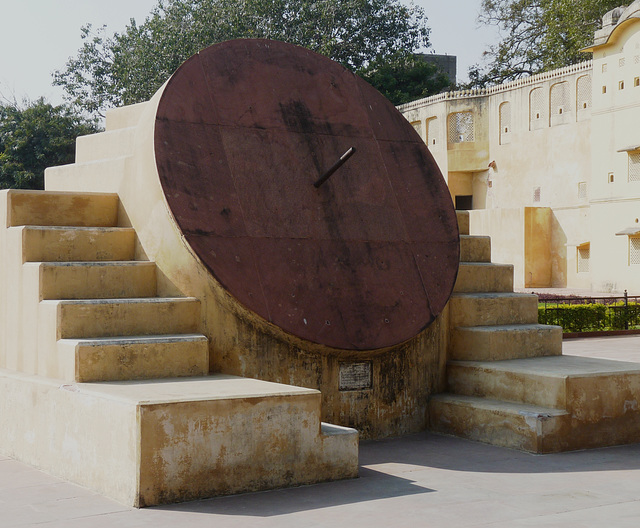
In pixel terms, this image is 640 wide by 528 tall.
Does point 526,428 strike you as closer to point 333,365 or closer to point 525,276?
point 333,365

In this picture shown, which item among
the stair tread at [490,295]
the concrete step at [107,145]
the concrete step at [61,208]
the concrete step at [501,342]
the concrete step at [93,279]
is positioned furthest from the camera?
the stair tread at [490,295]

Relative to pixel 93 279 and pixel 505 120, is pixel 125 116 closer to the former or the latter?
pixel 93 279

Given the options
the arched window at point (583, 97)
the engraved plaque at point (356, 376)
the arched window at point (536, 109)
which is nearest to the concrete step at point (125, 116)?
the engraved plaque at point (356, 376)

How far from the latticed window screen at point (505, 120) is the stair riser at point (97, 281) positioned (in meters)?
24.5

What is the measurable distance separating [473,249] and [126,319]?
262 cm

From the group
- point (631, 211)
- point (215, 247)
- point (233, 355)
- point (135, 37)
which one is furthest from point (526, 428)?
point (135, 37)

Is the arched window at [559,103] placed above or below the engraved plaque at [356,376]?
above

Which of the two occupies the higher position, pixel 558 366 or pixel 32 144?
pixel 32 144

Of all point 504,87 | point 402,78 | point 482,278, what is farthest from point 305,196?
point 402,78

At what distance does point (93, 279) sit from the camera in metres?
4.92

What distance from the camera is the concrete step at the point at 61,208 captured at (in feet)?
17.4

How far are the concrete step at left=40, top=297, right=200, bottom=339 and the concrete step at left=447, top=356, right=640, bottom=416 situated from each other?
1.75m

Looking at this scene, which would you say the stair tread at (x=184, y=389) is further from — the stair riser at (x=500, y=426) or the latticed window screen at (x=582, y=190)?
the latticed window screen at (x=582, y=190)

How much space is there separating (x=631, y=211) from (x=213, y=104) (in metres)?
18.9
